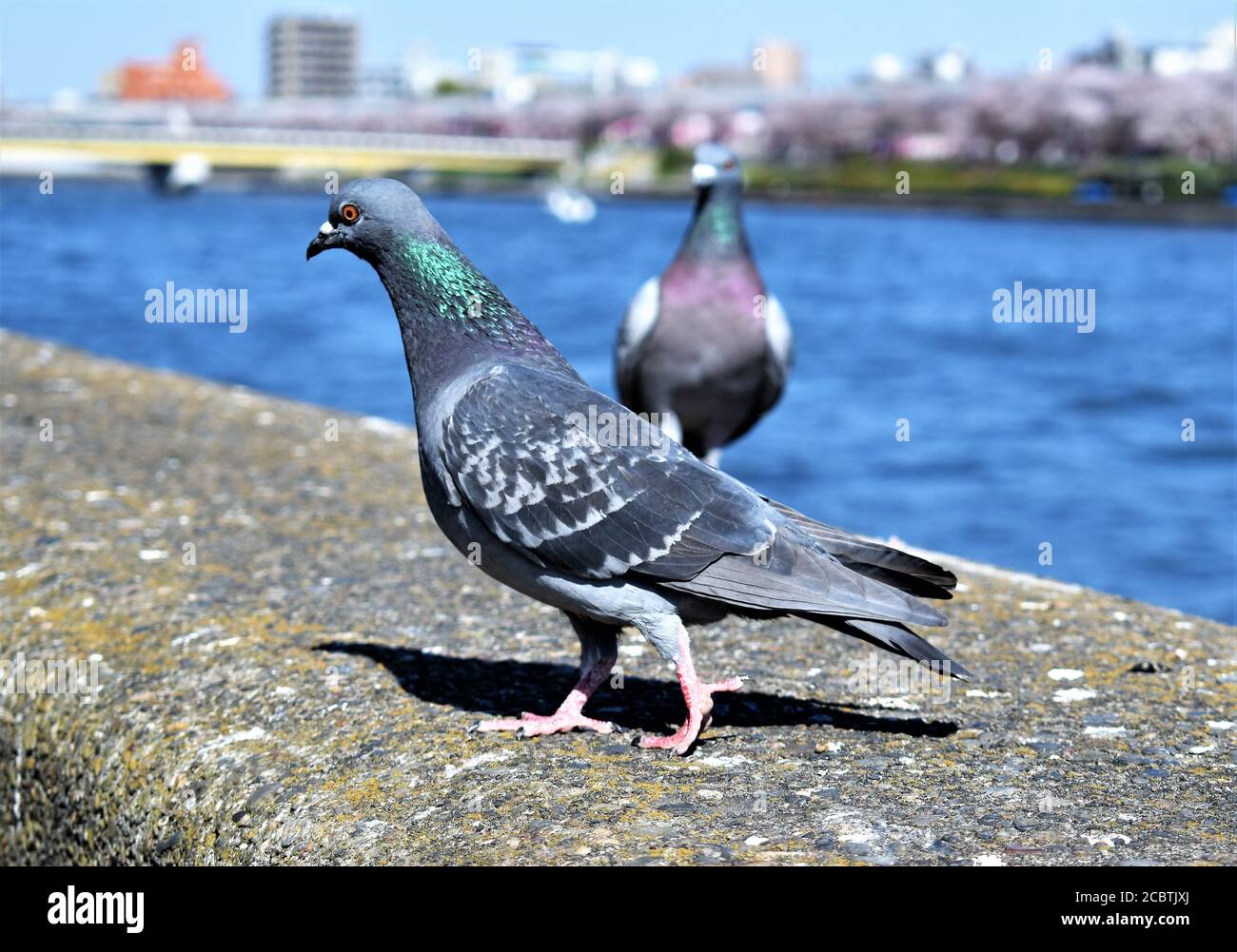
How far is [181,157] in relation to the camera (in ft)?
258

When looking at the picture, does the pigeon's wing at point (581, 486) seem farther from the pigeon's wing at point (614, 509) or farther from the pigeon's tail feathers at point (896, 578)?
the pigeon's tail feathers at point (896, 578)

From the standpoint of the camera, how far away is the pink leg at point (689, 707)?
3797 millimetres

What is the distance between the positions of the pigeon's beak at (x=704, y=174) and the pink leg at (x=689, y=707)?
4199mm

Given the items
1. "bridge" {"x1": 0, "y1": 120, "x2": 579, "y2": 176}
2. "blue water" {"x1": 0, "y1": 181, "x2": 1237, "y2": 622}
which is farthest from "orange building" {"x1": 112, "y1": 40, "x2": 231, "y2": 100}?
"blue water" {"x1": 0, "y1": 181, "x2": 1237, "y2": 622}

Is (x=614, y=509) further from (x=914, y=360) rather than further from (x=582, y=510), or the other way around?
(x=914, y=360)

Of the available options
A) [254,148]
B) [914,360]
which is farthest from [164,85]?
[914,360]

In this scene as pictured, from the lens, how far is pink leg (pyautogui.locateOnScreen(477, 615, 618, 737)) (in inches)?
157

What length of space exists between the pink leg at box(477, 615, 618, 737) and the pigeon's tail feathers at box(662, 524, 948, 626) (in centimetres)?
36

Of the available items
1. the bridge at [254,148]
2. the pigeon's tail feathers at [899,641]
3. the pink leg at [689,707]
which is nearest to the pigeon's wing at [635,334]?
the pink leg at [689,707]

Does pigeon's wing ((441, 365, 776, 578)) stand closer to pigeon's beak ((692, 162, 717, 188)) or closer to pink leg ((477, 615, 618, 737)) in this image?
pink leg ((477, 615, 618, 737))

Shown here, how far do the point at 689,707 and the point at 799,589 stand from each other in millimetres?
419
